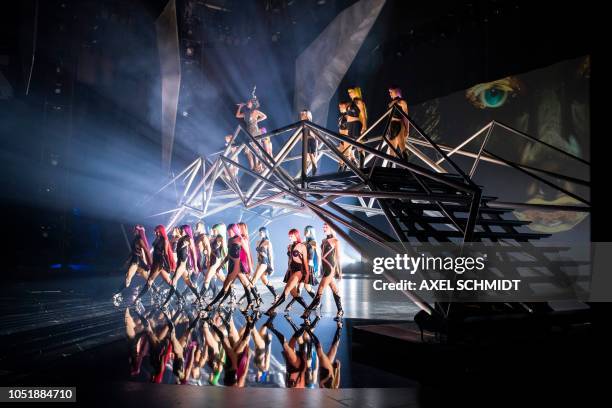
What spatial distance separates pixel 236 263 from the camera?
910cm

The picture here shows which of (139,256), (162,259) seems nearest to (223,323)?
(162,259)

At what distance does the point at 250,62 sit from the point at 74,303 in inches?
392

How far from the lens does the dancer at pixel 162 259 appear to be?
10.4 meters

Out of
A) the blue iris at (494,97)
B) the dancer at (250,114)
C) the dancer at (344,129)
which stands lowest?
the dancer at (344,129)

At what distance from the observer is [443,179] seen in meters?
5.75

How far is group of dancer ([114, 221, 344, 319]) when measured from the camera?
8602 mm

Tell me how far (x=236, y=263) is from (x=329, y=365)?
13.7 feet

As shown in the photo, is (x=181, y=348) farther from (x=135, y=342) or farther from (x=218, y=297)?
(x=218, y=297)

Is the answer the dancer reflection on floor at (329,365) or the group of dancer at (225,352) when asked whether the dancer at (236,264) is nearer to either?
the group of dancer at (225,352)

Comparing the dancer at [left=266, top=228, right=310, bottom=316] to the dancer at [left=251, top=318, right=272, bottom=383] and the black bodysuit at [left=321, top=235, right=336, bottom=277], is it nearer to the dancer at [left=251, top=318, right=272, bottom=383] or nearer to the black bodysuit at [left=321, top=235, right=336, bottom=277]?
the black bodysuit at [left=321, top=235, right=336, bottom=277]

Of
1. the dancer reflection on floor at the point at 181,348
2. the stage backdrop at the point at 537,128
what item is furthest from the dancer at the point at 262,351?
the stage backdrop at the point at 537,128

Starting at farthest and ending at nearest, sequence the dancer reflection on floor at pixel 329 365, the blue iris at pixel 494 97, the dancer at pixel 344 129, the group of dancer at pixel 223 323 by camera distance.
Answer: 1. the blue iris at pixel 494 97
2. the dancer at pixel 344 129
3. the group of dancer at pixel 223 323
4. the dancer reflection on floor at pixel 329 365

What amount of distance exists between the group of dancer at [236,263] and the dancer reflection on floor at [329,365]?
181cm

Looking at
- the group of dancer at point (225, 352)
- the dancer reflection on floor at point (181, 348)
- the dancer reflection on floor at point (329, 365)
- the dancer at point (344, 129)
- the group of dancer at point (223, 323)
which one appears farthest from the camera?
the dancer at point (344, 129)
